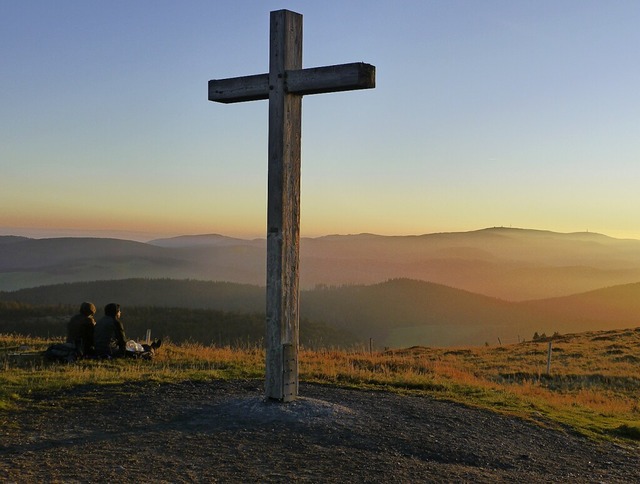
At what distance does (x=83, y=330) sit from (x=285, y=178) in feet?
22.2

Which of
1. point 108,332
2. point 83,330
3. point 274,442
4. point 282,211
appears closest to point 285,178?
point 282,211

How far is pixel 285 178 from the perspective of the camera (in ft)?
29.5

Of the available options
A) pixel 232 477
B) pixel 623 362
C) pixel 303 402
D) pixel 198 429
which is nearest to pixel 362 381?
pixel 303 402

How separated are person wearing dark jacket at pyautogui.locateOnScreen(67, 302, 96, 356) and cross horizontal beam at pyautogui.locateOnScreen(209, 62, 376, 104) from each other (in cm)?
619

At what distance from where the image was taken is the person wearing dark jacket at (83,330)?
13.8 m

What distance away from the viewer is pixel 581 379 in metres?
24.1

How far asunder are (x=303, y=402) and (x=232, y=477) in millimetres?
2663

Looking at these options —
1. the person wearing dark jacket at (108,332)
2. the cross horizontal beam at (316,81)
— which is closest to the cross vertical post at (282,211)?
the cross horizontal beam at (316,81)

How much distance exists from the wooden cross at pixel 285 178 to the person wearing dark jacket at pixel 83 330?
6.03 meters

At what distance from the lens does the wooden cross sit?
8859mm

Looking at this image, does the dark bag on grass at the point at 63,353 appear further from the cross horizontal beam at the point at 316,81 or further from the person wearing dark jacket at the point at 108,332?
the cross horizontal beam at the point at 316,81

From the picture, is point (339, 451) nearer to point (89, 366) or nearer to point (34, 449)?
point (34, 449)

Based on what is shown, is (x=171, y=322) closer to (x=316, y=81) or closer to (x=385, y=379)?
(x=385, y=379)

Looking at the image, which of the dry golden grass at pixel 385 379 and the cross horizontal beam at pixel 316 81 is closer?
the cross horizontal beam at pixel 316 81
